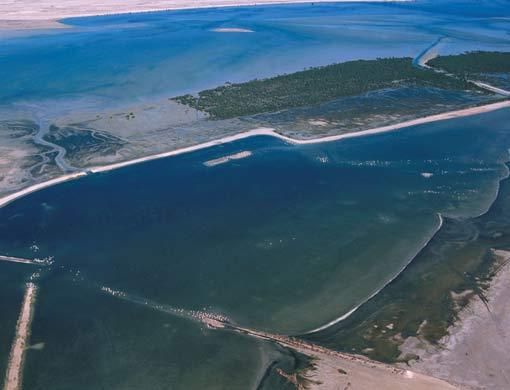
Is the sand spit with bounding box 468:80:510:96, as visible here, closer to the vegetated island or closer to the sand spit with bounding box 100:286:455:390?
the vegetated island

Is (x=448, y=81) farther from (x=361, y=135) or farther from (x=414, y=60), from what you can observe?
(x=361, y=135)

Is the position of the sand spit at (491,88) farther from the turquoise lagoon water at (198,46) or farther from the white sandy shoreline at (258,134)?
the turquoise lagoon water at (198,46)

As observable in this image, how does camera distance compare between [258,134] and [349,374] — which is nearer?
[349,374]

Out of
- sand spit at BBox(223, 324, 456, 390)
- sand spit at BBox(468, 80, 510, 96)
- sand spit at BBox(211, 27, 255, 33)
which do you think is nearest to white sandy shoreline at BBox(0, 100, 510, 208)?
sand spit at BBox(468, 80, 510, 96)

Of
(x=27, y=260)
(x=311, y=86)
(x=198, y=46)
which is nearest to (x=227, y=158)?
(x=27, y=260)

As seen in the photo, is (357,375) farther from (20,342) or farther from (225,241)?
(20,342)

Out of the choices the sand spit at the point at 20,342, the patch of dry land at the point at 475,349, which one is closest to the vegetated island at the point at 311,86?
the sand spit at the point at 20,342
